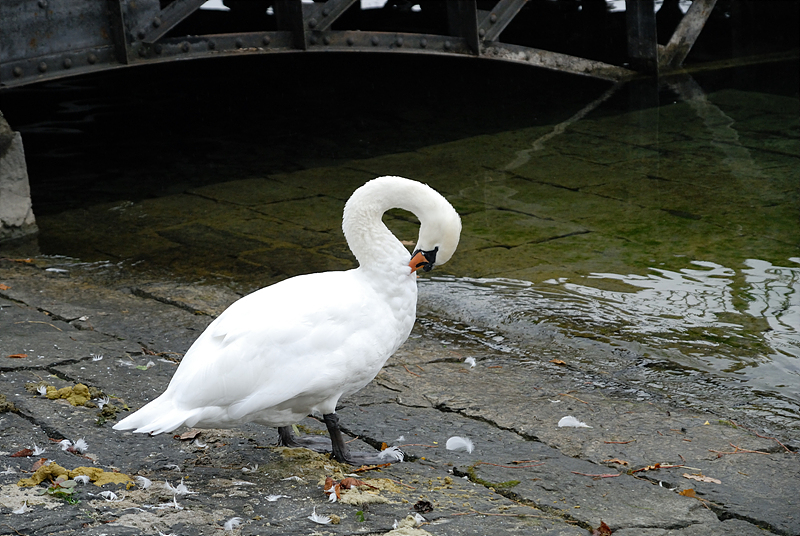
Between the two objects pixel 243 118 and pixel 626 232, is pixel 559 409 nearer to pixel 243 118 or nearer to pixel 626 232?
pixel 626 232

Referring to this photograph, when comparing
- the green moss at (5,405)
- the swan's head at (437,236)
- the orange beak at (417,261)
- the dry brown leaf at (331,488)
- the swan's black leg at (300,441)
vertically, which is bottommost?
the swan's black leg at (300,441)

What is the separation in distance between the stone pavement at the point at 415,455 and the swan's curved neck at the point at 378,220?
0.79 metres

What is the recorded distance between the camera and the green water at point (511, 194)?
5.51m

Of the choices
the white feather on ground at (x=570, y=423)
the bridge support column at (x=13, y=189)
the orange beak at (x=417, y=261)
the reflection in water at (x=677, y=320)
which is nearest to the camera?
the orange beak at (x=417, y=261)

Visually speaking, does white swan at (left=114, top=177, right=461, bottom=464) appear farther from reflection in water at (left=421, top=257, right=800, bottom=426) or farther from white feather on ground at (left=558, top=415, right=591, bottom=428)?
reflection in water at (left=421, top=257, right=800, bottom=426)

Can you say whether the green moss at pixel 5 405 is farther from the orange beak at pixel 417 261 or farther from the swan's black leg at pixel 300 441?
the orange beak at pixel 417 261

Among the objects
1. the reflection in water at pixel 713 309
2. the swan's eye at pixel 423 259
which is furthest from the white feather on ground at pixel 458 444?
the reflection in water at pixel 713 309

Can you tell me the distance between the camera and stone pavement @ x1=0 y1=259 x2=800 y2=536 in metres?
3.12

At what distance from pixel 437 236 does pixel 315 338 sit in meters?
0.64

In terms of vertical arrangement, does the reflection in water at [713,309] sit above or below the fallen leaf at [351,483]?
below

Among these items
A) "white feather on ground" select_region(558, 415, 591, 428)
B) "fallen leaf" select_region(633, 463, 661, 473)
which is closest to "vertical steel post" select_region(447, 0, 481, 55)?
"white feather on ground" select_region(558, 415, 591, 428)

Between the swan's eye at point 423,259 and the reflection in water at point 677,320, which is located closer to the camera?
the swan's eye at point 423,259

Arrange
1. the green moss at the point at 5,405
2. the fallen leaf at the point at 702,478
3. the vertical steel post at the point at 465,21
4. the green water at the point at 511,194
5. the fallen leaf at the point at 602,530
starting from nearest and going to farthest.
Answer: the fallen leaf at the point at 602,530
the fallen leaf at the point at 702,478
the green moss at the point at 5,405
the green water at the point at 511,194
the vertical steel post at the point at 465,21

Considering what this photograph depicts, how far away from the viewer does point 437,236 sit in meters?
3.65
